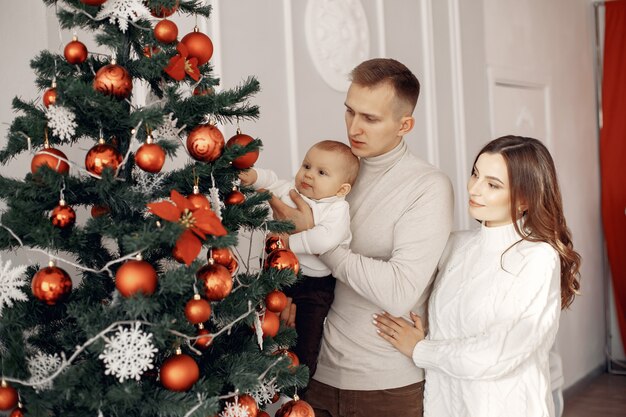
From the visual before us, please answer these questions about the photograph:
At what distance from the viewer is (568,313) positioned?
475 centimetres

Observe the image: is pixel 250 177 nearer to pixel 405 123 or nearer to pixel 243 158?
pixel 243 158

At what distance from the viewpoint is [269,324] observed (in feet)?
4.83

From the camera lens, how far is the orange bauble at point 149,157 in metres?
1.27

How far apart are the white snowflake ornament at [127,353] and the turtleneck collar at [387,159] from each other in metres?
0.99

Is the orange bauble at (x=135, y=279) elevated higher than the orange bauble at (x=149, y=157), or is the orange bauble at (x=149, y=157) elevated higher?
the orange bauble at (x=149, y=157)

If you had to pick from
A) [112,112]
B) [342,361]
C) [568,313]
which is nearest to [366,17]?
[342,361]

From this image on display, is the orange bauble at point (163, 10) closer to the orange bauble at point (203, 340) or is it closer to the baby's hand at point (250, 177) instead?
the baby's hand at point (250, 177)

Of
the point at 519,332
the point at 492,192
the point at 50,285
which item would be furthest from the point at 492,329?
the point at 50,285

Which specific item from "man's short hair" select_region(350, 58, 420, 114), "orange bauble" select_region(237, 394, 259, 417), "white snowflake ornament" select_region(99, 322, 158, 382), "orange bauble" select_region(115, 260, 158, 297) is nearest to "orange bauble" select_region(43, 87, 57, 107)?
"orange bauble" select_region(115, 260, 158, 297)

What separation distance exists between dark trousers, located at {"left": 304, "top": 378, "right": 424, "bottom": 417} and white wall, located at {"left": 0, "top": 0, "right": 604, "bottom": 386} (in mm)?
944

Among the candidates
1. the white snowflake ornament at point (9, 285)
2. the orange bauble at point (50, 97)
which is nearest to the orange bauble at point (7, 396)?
the white snowflake ornament at point (9, 285)

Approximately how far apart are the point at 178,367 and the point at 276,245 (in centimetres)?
43

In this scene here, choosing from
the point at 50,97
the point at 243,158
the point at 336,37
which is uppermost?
the point at 336,37

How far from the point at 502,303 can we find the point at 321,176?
586 millimetres
